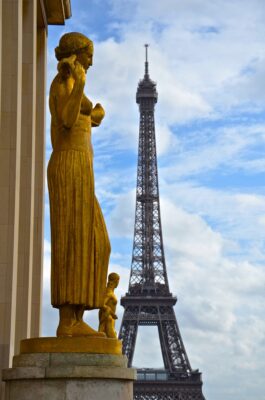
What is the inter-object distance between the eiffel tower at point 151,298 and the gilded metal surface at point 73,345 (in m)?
65.8

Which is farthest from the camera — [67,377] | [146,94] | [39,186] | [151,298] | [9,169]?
[146,94]

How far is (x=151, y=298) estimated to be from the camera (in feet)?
264

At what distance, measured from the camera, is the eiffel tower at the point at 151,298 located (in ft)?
249

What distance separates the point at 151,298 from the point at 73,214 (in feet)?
232

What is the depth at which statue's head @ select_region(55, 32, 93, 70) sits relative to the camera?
11.0 m

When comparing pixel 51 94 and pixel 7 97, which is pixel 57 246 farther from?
pixel 7 97

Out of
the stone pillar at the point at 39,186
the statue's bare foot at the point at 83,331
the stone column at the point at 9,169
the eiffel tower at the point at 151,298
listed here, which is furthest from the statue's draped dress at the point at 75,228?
the eiffel tower at the point at 151,298

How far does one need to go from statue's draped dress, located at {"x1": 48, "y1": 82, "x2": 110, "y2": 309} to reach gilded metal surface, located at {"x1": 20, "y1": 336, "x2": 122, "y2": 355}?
69 cm

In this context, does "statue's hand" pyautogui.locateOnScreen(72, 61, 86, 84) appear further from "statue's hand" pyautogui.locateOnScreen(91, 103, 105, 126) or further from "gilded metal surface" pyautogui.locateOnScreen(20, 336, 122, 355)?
"gilded metal surface" pyautogui.locateOnScreen(20, 336, 122, 355)

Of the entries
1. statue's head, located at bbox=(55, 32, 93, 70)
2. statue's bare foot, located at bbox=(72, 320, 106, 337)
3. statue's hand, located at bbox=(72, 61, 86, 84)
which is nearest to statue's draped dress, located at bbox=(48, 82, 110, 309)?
statue's bare foot, located at bbox=(72, 320, 106, 337)

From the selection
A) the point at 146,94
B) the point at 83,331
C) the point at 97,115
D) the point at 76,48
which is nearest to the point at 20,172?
the point at 97,115

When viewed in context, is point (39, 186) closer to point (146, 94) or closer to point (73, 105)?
point (73, 105)

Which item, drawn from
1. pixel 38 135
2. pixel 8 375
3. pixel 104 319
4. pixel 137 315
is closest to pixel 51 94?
pixel 8 375

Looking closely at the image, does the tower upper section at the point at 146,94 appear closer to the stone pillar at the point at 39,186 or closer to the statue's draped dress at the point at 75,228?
the stone pillar at the point at 39,186
